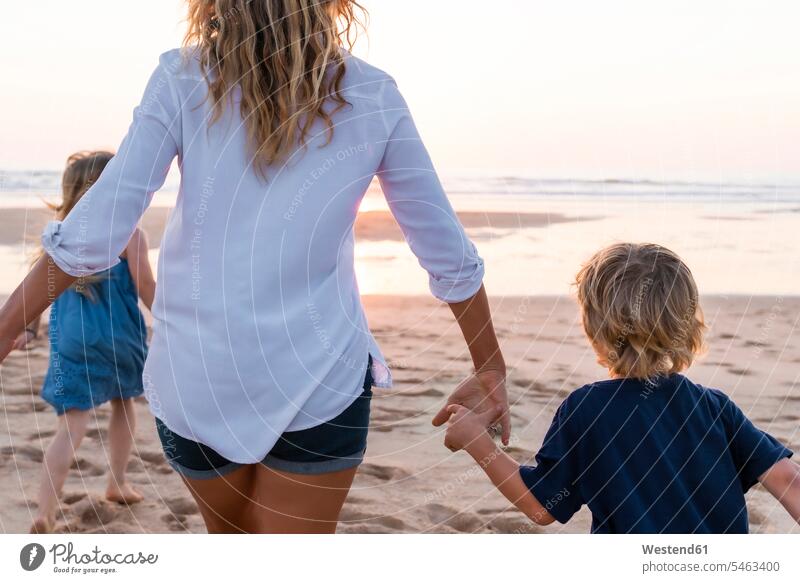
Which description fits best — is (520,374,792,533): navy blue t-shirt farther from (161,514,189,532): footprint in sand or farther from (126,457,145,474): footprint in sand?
(126,457,145,474): footprint in sand

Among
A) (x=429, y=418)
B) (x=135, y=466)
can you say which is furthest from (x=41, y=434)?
(x=429, y=418)

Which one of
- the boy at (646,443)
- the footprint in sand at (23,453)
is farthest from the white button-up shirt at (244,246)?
the footprint in sand at (23,453)

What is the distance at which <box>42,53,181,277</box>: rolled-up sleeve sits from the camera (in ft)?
6.09

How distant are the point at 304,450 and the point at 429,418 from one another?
138 inches

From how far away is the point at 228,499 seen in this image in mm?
2156

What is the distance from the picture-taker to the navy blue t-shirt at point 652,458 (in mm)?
2217

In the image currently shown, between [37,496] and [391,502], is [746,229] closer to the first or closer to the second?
[391,502]

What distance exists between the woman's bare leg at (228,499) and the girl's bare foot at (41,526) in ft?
6.70

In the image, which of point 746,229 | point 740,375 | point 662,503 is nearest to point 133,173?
point 662,503

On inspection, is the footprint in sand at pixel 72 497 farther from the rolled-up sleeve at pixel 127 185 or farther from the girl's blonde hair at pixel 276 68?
the girl's blonde hair at pixel 276 68

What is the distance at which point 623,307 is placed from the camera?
7.68 feet

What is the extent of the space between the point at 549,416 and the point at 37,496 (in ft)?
8.86
